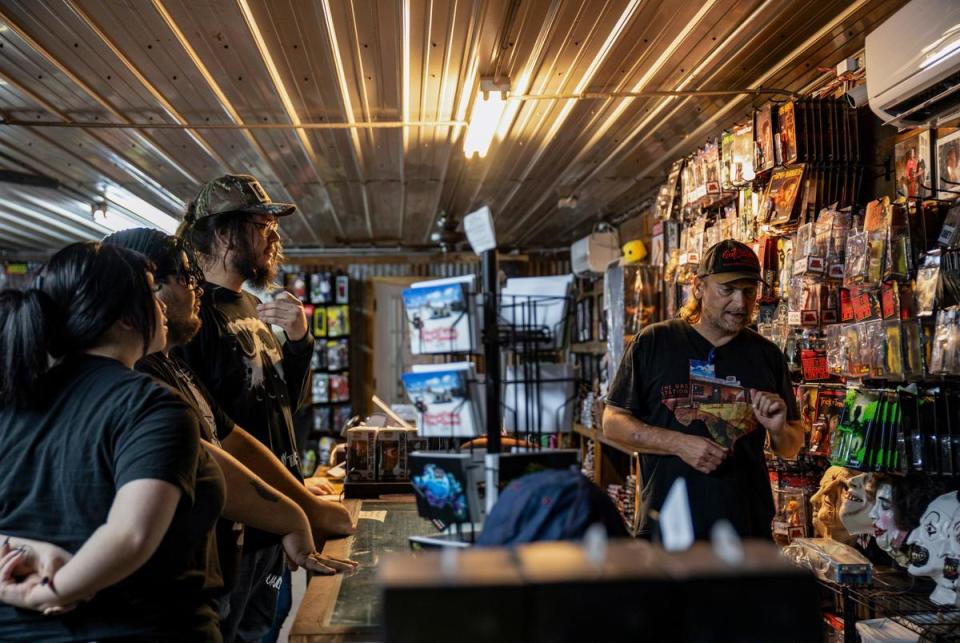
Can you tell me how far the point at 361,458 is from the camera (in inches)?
145

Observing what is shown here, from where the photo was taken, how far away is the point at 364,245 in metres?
9.93

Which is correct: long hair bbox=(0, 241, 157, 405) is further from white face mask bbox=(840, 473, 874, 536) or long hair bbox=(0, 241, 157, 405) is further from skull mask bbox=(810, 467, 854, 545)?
skull mask bbox=(810, 467, 854, 545)

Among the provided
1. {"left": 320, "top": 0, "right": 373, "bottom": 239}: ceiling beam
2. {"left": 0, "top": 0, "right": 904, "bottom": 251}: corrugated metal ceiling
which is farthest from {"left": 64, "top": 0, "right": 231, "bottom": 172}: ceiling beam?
{"left": 320, "top": 0, "right": 373, "bottom": 239}: ceiling beam

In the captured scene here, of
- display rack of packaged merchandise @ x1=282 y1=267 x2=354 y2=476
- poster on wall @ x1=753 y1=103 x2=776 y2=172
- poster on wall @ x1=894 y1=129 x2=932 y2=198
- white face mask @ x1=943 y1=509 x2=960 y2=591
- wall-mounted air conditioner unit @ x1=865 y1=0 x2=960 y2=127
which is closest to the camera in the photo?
white face mask @ x1=943 y1=509 x2=960 y2=591

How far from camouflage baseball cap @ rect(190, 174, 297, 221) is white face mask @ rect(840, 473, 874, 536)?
2.40m

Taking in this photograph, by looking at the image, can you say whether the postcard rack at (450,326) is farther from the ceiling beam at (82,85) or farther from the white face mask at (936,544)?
the ceiling beam at (82,85)

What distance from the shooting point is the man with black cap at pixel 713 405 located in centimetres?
266

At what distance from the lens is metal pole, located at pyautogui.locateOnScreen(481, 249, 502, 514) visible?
1.59 metres

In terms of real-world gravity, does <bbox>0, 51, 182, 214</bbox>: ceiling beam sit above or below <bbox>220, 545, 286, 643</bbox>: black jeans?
above

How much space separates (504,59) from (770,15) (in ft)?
3.87

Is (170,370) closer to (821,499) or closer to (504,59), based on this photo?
(504,59)

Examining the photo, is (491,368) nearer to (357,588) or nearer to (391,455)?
(357,588)

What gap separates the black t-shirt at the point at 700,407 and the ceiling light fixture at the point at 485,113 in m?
1.73

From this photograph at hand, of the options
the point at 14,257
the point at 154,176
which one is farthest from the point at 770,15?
the point at 14,257
